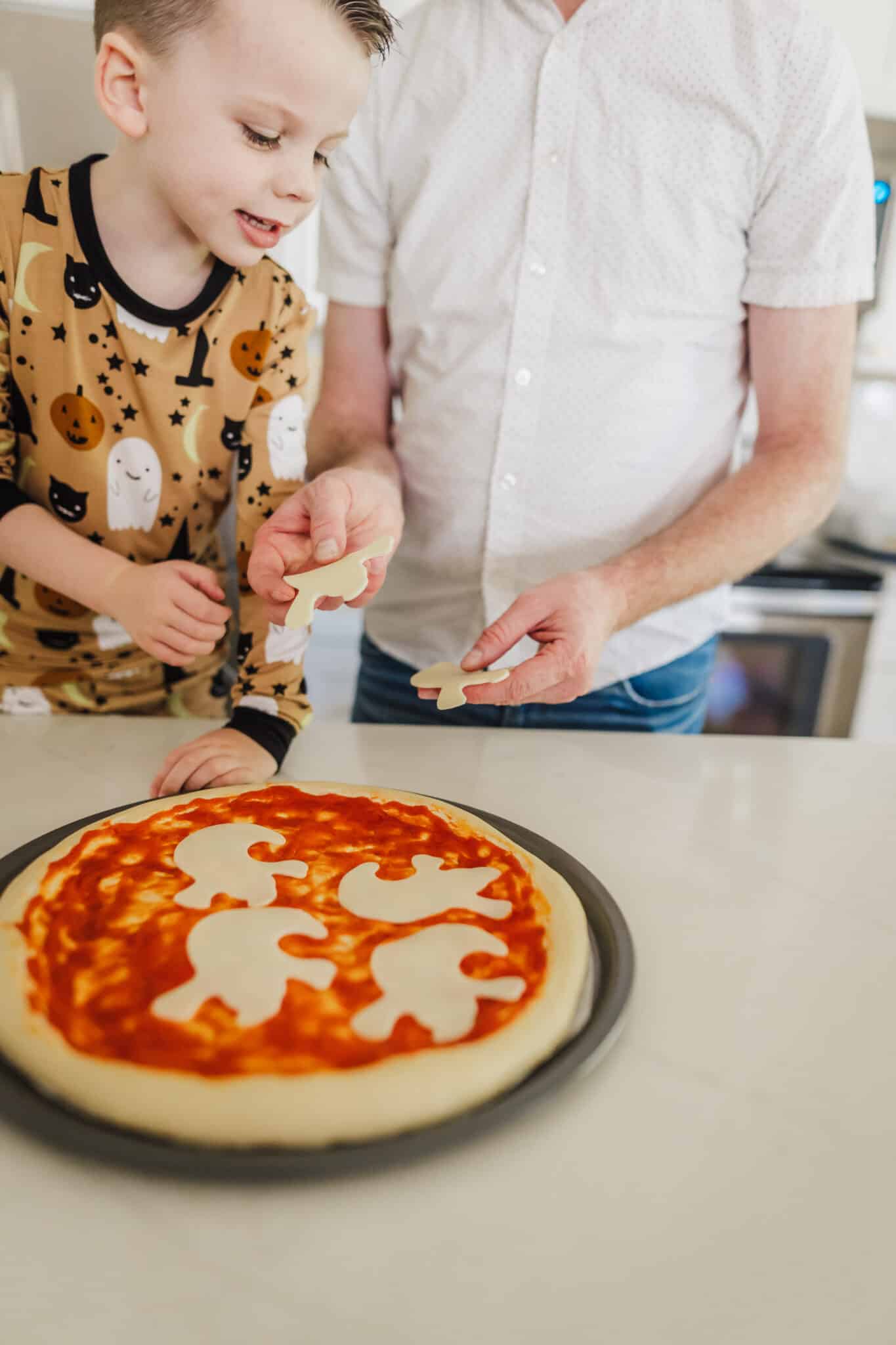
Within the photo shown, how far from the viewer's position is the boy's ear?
92 cm

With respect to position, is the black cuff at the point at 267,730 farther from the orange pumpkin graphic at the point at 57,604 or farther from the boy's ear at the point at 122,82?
the boy's ear at the point at 122,82

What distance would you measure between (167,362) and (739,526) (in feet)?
2.29

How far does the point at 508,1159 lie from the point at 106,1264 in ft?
0.67

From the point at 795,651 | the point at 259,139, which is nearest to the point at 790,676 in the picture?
the point at 795,651

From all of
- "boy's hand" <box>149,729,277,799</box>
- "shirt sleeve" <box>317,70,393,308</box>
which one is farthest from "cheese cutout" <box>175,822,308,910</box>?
"shirt sleeve" <box>317,70,393,308</box>

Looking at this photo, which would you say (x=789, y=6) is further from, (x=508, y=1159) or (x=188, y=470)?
(x=508, y=1159)

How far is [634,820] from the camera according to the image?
0.92 m

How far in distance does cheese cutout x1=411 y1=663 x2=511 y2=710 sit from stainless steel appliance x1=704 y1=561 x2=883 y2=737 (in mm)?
1755

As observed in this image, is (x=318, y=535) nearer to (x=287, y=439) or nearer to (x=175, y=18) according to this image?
(x=287, y=439)

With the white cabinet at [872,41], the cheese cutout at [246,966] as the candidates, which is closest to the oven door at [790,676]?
the white cabinet at [872,41]

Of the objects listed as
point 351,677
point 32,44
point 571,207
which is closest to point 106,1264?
point 571,207

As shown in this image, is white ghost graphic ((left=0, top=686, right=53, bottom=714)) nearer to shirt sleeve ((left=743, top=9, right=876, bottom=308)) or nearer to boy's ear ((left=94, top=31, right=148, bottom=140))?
boy's ear ((left=94, top=31, right=148, bottom=140))

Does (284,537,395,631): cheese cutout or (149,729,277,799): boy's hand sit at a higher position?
(284,537,395,631): cheese cutout

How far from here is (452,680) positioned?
90 cm
